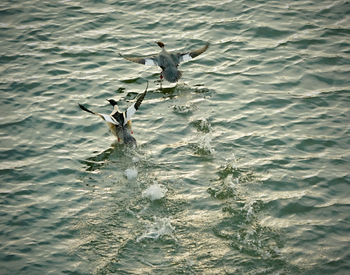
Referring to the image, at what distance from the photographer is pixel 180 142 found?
384 inches

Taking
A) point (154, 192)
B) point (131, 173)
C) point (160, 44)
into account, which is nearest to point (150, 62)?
point (160, 44)

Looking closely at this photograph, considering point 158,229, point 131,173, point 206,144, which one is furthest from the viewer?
point 206,144

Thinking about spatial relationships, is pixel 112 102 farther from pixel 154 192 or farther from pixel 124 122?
pixel 154 192

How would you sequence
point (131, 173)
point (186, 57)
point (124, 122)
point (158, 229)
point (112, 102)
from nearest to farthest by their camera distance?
1. point (158, 229)
2. point (131, 173)
3. point (124, 122)
4. point (112, 102)
5. point (186, 57)

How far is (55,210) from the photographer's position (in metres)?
8.23

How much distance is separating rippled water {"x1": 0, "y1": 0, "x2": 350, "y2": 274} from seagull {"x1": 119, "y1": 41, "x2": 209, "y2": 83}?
44cm

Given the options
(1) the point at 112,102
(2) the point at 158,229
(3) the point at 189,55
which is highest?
(3) the point at 189,55

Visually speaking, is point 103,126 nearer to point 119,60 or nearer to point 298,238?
point 119,60

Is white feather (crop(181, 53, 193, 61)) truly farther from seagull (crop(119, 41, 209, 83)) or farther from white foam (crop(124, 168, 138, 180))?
white foam (crop(124, 168, 138, 180))

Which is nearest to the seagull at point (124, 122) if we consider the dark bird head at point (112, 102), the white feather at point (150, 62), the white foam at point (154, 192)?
the dark bird head at point (112, 102)

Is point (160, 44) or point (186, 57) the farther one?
point (160, 44)

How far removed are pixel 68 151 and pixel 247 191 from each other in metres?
3.80

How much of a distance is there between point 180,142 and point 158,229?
265 centimetres

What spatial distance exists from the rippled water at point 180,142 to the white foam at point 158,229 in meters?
0.02
